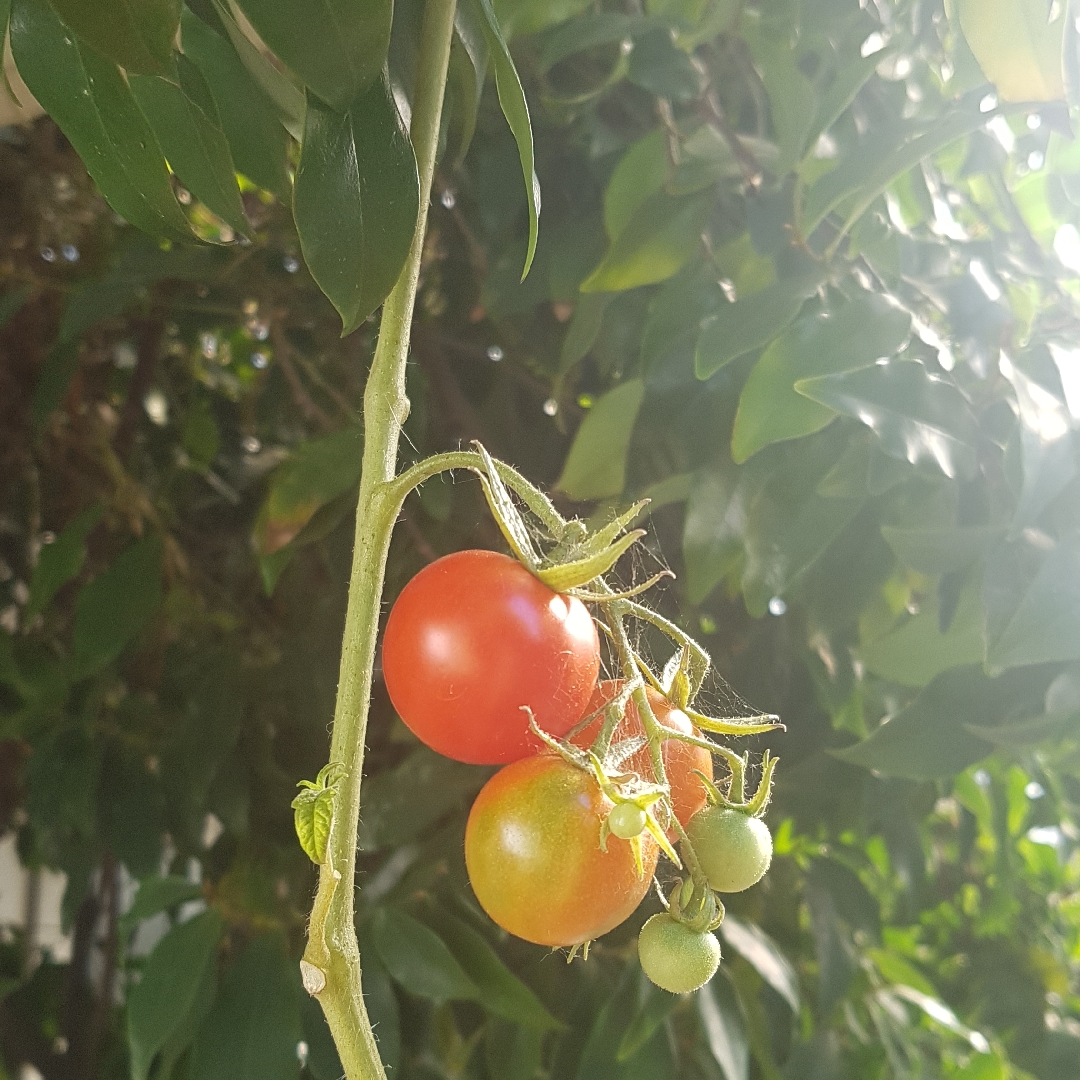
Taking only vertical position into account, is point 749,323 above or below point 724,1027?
above

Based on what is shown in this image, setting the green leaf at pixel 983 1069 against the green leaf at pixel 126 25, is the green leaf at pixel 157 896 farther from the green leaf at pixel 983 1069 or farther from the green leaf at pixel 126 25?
the green leaf at pixel 983 1069

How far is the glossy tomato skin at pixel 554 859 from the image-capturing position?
268 millimetres

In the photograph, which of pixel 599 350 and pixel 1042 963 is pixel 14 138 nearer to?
pixel 599 350

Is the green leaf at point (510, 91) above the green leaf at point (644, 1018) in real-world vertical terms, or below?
above

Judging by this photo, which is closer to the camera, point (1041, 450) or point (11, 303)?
point (1041, 450)

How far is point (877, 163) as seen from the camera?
1.46 ft

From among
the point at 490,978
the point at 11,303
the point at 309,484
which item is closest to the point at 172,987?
the point at 490,978

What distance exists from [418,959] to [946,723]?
0.32 m

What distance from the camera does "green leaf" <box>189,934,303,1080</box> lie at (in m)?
0.53

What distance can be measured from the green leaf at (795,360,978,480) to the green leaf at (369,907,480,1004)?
0.37 m

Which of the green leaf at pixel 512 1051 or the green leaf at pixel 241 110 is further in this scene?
the green leaf at pixel 512 1051

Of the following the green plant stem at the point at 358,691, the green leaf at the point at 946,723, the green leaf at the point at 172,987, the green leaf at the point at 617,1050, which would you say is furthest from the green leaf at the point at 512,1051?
the green plant stem at the point at 358,691

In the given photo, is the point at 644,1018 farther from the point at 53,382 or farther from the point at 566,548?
the point at 53,382

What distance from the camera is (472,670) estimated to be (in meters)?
0.29
